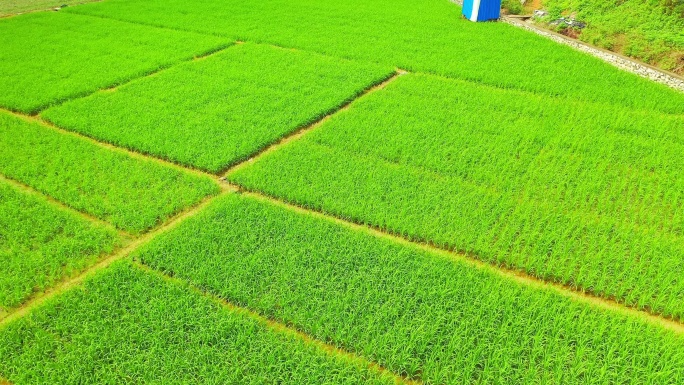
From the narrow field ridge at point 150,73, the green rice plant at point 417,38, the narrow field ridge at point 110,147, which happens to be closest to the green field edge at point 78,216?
the narrow field ridge at point 110,147

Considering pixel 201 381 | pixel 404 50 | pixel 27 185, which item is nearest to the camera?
pixel 201 381

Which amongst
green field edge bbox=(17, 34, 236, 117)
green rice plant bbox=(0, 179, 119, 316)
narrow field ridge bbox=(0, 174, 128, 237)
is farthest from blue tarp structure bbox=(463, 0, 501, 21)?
green rice plant bbox=(0, 179, 119, 316)

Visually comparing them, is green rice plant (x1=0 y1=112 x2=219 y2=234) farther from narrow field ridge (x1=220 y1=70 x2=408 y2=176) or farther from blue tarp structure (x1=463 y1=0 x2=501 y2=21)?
blue tarp structure (x1=463 y1=0 x2=501 y2=21)

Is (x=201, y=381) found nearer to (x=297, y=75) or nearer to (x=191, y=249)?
(x=191, y=249)

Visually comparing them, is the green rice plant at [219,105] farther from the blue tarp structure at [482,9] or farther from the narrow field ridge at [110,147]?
the blue tarp structure at [482,9]

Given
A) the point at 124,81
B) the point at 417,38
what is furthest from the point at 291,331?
the point at 417,38

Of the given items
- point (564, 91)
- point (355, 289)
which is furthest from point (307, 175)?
point (564, 91)

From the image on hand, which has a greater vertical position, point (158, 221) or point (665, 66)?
point (665, 66)

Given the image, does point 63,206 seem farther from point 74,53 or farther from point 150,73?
point 74,53
